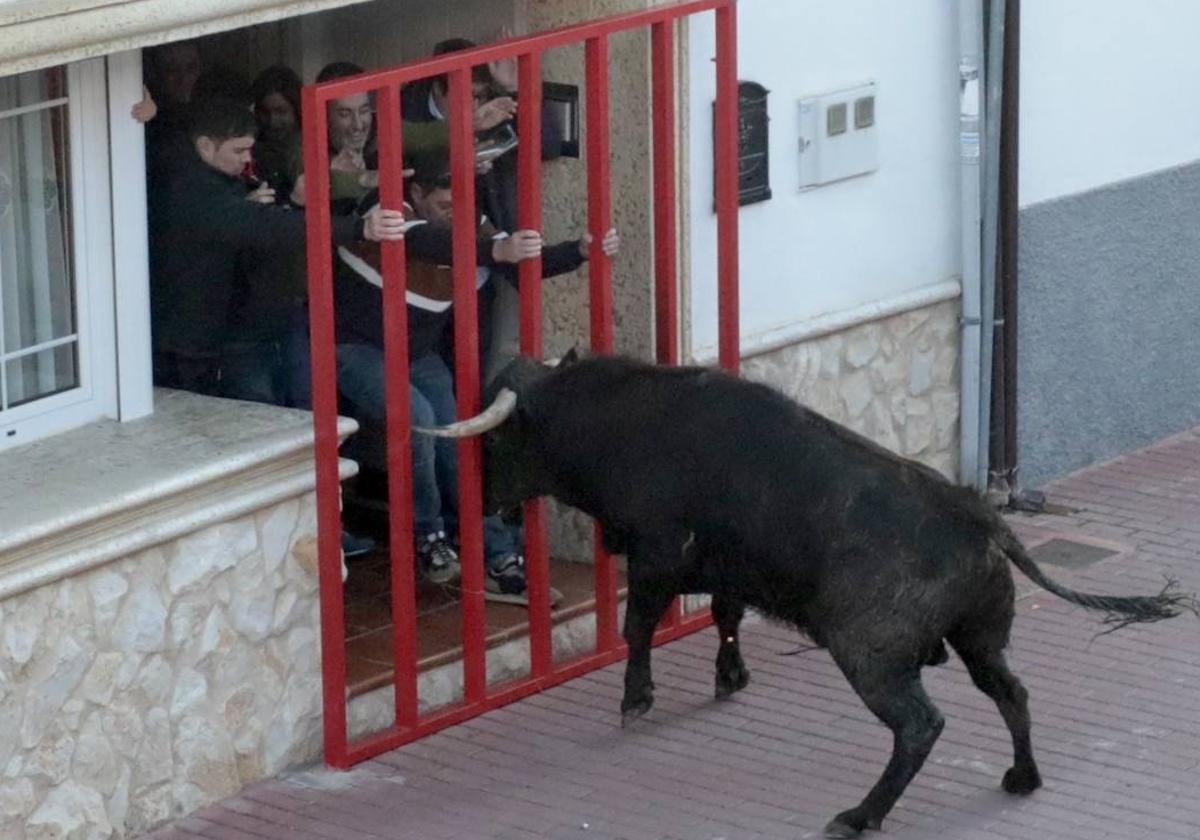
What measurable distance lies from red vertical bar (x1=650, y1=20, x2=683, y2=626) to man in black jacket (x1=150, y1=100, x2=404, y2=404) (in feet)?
4.24

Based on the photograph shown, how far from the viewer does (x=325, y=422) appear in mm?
7543

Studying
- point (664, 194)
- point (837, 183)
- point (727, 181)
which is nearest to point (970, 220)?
point (837, 183)

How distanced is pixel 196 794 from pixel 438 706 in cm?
106

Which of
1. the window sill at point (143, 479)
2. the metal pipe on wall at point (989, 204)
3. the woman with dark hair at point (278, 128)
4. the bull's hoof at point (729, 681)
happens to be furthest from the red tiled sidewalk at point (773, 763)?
the woman with dark hair at point (278, 128)

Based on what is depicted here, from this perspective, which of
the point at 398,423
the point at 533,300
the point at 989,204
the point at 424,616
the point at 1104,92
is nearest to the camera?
the point at 398,423

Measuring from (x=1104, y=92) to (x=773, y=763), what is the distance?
4303mm

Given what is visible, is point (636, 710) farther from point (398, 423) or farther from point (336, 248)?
point (336, 248)

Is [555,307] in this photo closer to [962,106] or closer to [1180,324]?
[962,106]

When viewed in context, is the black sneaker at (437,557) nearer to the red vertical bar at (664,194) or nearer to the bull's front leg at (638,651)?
the red vertical bar at (664,194)

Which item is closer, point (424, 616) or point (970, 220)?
point (424, 616)

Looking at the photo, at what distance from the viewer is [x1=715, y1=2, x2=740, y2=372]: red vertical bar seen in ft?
28.3

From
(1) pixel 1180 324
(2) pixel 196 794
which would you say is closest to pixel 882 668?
(2) pixel 196 794

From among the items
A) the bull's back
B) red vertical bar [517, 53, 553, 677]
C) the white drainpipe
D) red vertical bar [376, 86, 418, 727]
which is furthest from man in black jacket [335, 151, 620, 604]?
the white drainpipe

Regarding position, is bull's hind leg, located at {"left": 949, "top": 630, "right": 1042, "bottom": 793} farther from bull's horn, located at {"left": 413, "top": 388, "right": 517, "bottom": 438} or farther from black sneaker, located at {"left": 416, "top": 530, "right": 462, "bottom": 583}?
black sneaker, located at {"left": 416, "top": 530, "right": 462, "bottom": 583}
